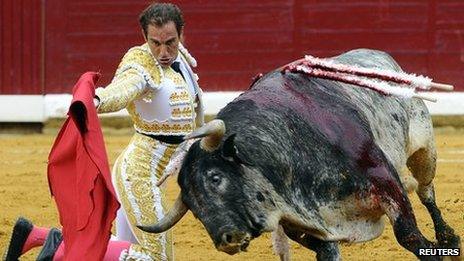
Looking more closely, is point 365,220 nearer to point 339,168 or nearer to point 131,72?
point 339,168

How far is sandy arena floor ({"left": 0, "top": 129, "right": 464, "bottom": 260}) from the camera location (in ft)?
19.4

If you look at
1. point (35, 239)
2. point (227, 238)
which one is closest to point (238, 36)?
point (35, 239)

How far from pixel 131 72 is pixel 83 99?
358mm

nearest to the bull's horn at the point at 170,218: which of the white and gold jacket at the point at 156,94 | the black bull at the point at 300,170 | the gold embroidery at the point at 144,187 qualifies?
the black bull at the point at 300,170

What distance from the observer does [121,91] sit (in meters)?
4.26

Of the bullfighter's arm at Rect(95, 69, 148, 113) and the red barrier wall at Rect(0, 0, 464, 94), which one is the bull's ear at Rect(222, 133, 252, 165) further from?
the red barrier wall at Rect(0, 0, 464, 94)

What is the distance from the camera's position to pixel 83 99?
409cm

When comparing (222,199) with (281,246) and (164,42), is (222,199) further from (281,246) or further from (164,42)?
(281,246)

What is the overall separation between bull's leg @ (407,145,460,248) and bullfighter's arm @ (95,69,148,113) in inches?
57.0

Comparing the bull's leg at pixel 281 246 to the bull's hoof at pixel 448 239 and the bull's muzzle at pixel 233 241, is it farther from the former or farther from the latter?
the bull's muzzle at pixel 233 241

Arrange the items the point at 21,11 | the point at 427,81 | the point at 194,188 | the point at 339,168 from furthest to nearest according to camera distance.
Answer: the point at 21,11 < the point at 427,81 < the point at 339,168 < the point at 194,188

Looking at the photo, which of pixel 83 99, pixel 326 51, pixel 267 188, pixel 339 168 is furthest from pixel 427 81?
pixel 326 51

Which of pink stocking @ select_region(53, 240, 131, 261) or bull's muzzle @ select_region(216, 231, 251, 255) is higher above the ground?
bull's muzzle @ select_region(216, 231, 251, 255)

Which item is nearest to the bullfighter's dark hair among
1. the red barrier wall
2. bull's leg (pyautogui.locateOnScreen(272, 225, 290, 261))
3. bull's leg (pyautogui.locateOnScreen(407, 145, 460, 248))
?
bull's leg (pyautogui.locateOnScreen(272, 225, 290, 261))
